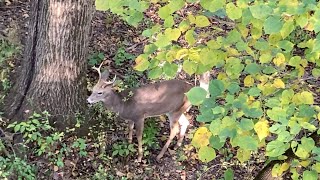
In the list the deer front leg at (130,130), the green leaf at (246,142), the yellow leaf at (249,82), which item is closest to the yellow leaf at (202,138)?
the green leaf at (246,142)

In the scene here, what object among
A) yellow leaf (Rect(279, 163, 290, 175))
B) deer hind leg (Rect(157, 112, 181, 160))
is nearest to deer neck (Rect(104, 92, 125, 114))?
deer hind leg (Rect(157, 112, 181, 160))

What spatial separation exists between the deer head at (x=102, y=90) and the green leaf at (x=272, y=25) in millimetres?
3712

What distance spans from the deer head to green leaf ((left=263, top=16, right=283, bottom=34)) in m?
3.71

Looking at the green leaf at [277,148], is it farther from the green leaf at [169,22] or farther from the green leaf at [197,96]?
the green leaf at [169,22]

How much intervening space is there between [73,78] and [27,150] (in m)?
0.98

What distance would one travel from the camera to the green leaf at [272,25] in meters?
2.98

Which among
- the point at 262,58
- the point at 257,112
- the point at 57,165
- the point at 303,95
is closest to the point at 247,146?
the point at 257,112

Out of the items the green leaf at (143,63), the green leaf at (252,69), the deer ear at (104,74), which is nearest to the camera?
the green leaf at (143,63)

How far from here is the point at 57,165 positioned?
607cm

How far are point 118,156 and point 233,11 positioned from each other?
384 centimetres

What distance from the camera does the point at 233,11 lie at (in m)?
3.18

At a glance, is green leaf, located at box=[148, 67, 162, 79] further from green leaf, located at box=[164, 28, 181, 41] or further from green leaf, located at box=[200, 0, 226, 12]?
green leaf, located at box=[200, 0, 226, 12]

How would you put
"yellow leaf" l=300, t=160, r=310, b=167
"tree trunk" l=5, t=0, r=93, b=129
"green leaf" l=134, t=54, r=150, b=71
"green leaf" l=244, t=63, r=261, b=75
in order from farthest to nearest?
"tree trunk" l=5, t=0, r=93, b=129 → "yellow leaf" l=300, t=160, r=310, b=167 → "green leaf" l=244, t=63, r=261, b=75 → "green leaf" l=134, t=54, r=150, b=71

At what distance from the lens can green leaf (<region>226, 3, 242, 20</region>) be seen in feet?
10.4
